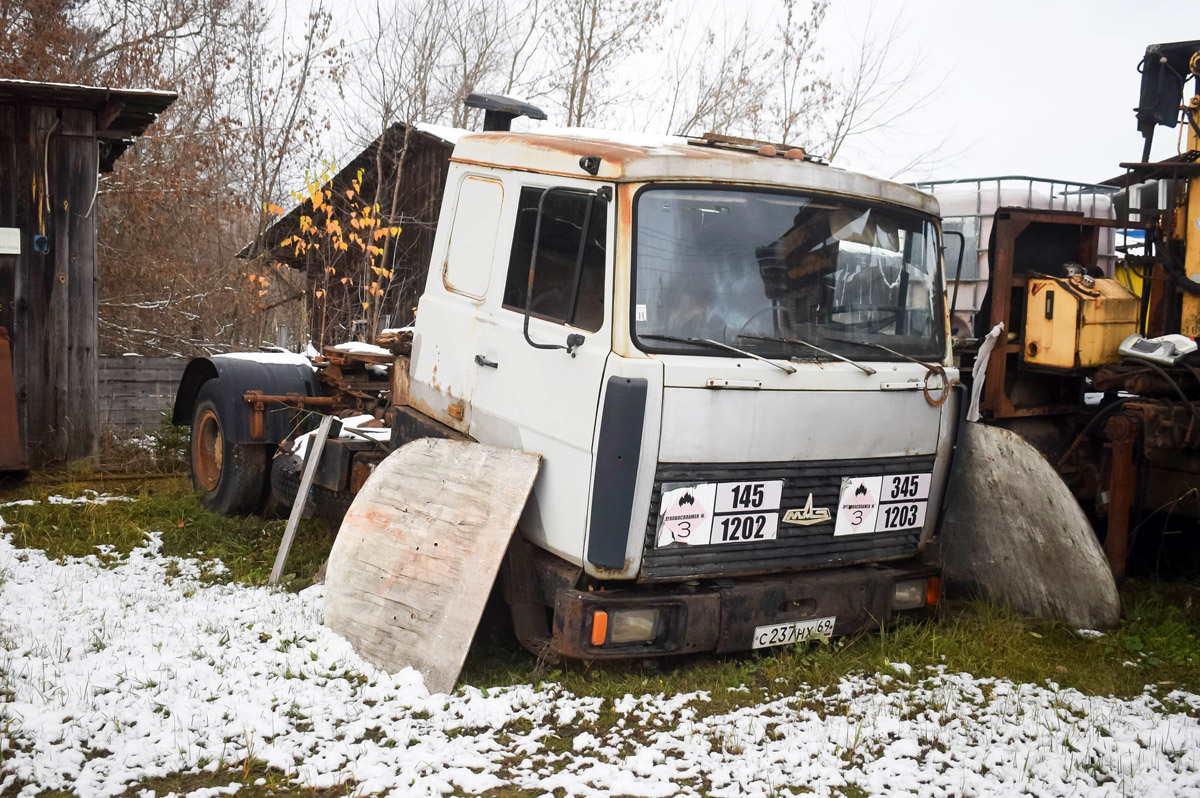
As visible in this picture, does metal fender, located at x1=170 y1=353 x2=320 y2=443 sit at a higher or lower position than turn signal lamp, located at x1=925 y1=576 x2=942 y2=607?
higher

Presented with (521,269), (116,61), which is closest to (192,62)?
(116,61)

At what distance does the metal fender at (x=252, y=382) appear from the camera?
711 centimetres

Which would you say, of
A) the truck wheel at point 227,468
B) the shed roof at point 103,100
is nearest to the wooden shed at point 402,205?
the shed roof at point 103,100

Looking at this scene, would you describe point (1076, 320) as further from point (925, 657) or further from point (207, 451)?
point (207, 451)

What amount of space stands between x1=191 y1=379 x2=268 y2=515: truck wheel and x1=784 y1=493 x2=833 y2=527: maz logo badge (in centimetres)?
423

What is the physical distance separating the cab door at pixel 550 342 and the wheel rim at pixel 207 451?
3436 millimetres

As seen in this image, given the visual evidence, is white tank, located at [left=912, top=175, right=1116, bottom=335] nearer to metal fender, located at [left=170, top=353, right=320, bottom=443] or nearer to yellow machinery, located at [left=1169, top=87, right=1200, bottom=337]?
yellow machinery, located at [left=1169, top=87, right=1200, bottom=337]

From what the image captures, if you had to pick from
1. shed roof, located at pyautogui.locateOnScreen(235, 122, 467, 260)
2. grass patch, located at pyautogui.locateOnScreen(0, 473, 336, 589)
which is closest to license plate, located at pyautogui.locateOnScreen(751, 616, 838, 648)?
grass patch, located at pyautogui.locateOnScreen(0, 473, 336, 589)

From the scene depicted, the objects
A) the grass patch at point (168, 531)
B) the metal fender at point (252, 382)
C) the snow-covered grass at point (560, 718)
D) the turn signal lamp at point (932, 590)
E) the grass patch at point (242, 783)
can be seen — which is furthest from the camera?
the metal fender at point (252, 382)

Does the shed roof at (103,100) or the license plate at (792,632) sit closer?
the license plate at (792,632)

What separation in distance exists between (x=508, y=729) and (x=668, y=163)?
2.44 m

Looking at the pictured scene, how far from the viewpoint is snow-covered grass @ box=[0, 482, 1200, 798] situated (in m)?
3.67

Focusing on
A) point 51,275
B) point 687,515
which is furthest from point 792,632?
point 51,275

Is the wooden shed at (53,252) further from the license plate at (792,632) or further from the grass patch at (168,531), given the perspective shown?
the license plate at (792,632)
